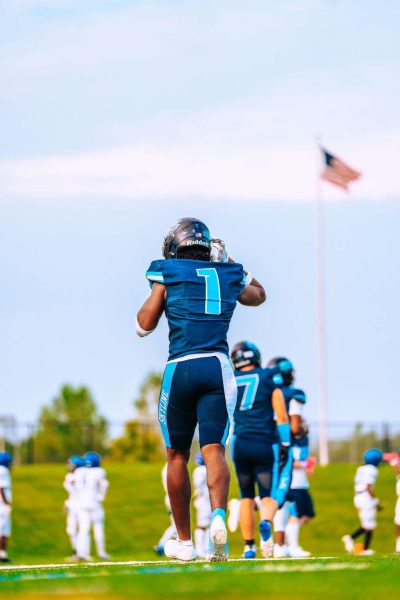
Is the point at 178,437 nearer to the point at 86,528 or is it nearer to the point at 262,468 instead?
Answer: the point at 262,468

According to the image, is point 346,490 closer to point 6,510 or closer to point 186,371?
point 6,510

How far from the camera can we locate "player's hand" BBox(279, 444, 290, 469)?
13447 mm

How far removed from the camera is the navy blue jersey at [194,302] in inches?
348

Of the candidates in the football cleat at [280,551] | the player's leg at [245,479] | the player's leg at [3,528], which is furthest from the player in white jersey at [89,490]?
the player's leg at [245,479]

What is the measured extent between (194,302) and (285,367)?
7.20 meters

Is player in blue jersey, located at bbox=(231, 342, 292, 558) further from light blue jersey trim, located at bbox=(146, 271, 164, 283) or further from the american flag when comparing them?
the american flag

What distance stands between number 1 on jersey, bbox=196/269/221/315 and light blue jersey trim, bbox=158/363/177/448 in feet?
1.44

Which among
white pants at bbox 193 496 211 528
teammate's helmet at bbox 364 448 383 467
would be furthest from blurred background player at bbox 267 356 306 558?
white pants at bbox 193 496 211 528

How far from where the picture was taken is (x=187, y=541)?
29.6 feet

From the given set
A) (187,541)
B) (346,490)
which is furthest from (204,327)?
(346,490)

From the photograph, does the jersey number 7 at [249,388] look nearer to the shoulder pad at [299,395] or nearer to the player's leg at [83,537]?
the shoulder pad at [299,395]

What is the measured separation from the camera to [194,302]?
348 inches

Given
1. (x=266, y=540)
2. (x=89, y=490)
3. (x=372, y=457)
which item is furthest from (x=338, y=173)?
(x=266, y=540)

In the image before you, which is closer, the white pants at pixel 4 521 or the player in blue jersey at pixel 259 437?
the player in blue jersey at pixel 259 437
